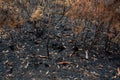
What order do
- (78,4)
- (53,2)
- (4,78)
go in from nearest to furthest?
1. (4,78)
2. (78,4)
3. (53,2)

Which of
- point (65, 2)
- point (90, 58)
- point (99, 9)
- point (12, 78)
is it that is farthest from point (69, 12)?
point (12, 78)

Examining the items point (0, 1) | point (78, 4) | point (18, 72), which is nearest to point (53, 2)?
point (78, 4)

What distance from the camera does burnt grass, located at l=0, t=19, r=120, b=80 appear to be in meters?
15.7

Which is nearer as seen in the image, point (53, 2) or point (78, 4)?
point (78, 4)

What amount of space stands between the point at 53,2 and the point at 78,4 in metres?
2.16

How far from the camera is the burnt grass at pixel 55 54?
15.7m

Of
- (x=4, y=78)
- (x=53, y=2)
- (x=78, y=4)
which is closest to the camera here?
(x=4, y=78)

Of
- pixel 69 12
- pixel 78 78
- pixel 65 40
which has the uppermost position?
pixel 69 12

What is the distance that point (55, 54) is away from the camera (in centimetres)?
1706

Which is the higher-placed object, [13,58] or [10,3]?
[10,3]

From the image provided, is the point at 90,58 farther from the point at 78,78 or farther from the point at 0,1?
the point at 0,1

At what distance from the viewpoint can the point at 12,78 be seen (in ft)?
50.3

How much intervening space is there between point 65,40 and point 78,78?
3696mm

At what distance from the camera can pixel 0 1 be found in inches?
657
